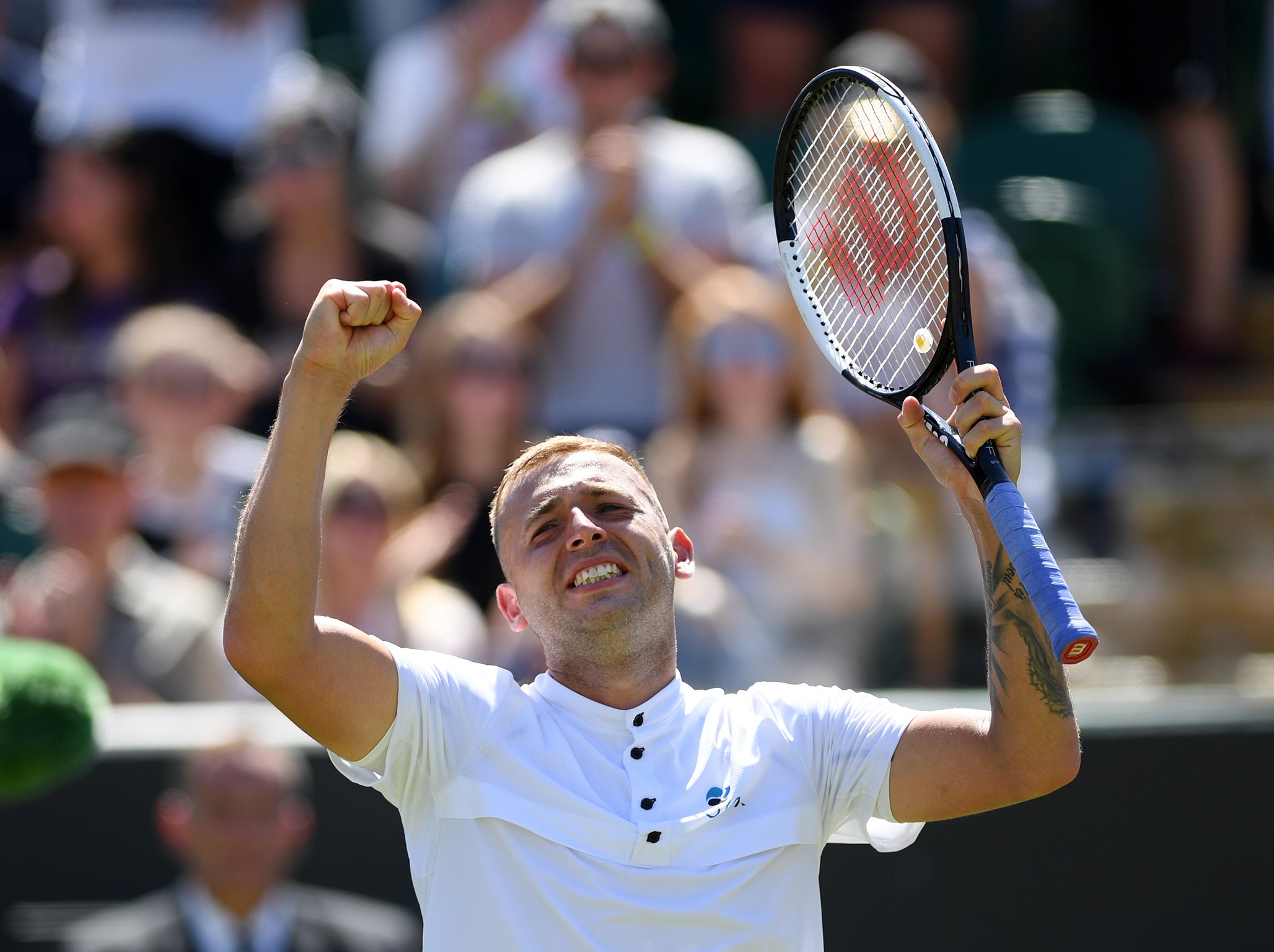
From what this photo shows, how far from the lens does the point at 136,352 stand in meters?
5.85

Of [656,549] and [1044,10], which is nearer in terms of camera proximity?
[656,549]

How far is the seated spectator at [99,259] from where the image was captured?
21.3ft

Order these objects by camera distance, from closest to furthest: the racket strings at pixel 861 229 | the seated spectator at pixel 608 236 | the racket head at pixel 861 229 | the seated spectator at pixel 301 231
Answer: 1. the racket head at pixel 861 229
2. the racket strings at pixel 861 229
3. the seated spectator at pixel 608 236
4. the seated spectator at pixel 301 231

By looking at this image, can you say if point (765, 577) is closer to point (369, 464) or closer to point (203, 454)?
point (369, 464)

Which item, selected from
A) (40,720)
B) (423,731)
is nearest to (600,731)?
(423,731)

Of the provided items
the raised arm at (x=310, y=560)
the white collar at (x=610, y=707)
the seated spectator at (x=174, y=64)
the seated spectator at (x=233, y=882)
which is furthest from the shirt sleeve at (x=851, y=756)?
the seated spectator at (x=174, y=64)

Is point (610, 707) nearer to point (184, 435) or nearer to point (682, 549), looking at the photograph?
point (682, 549)

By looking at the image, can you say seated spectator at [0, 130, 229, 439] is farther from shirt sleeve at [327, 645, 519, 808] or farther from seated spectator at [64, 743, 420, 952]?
shirt sleeve at [327, 645, 519, 808]

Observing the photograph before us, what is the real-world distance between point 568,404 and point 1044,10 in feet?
11.4

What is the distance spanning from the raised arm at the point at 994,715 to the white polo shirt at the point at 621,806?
59 millimetres

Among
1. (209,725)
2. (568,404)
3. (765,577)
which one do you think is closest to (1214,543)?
(765,577)

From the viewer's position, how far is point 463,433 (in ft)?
18.3

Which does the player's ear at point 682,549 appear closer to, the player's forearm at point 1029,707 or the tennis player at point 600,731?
the tennis player at point 600,731

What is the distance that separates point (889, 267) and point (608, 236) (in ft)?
9.19
